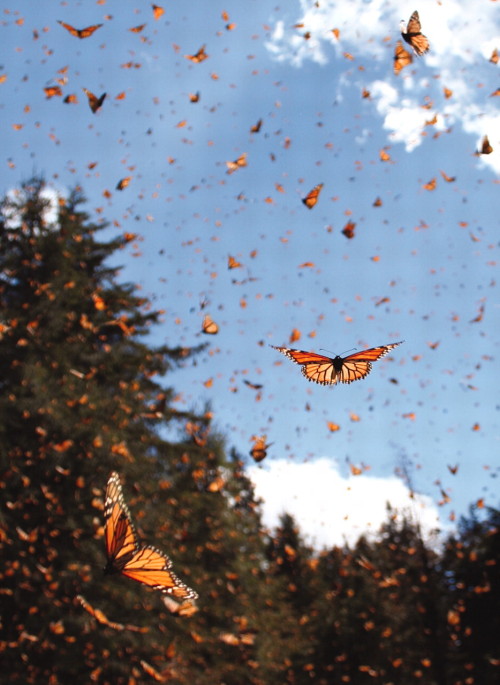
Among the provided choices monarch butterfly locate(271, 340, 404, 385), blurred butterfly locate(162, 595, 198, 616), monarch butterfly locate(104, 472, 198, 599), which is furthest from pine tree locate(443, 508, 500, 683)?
monarch butterfly locate(104, 472, 198, 599)

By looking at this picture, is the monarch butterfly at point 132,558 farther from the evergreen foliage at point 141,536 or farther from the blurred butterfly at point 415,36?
the blurred butterfly at point 415,36

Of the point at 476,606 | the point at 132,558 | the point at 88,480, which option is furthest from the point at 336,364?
the point at 476,606

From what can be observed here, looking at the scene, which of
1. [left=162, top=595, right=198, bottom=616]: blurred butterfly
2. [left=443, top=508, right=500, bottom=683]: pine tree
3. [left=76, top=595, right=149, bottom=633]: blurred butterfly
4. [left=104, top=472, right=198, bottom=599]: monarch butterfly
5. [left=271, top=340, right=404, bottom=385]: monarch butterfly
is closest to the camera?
[left=104, top=472, right=198, bottom=599]: monarch butterfly

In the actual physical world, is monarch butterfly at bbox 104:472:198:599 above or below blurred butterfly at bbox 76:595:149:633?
above

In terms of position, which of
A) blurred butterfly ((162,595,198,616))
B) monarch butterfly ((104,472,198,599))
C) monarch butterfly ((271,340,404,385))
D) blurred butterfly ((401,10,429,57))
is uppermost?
blurred butterfly ((401,10,429,57))

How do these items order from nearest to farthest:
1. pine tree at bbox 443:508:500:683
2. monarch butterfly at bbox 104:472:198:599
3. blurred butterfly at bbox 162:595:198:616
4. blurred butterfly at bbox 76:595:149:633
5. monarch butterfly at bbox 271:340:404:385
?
monarch butterfly at bbox 104:472:198:599 < monarch butterfly at bbox 271:340:404:385 < blurred butterfly at bbox 162:595:198:616 < blurred butterfly at bbox 76:595:149:633 < pine tree at bbox 443:508:500:683

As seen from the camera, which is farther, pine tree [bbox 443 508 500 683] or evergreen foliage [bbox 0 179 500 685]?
pine tree [bbox 443 508 500 683]

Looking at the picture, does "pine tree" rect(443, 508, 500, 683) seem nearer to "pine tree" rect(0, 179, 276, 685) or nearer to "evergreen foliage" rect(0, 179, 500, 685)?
"evergreen foliage" rect(0, 179, 500, 685)

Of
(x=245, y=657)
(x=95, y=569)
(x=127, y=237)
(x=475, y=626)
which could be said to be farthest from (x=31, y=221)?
(x=475, y=626)

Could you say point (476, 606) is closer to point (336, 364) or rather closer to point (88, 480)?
point (88, 480)

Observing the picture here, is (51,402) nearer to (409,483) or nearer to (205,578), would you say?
(205,578)
